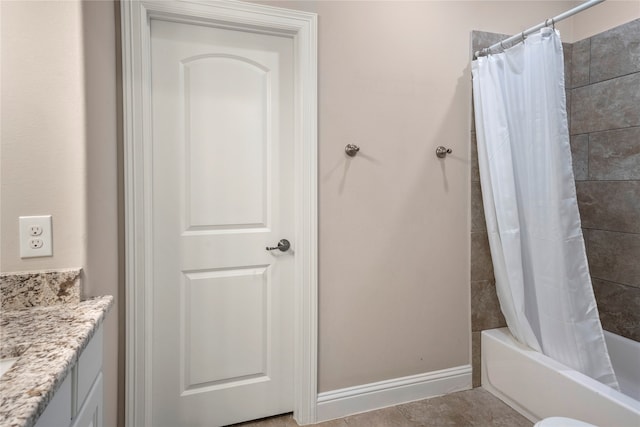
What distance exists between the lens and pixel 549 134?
1.84 metres

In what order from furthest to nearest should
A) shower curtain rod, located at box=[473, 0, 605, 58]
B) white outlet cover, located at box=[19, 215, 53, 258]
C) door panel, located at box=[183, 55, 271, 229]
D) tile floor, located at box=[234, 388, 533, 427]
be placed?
1. tile floor, located at box=[234, 388, 533, 427]
2. door panel, located at box=[183, 55, 271, 229]
3. shower curtain rod, located at box=[473, 0, 605, 58]
4. white outlet cover, located at box=[19, 215, 53, 258]

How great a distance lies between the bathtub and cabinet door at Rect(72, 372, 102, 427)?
188 cm

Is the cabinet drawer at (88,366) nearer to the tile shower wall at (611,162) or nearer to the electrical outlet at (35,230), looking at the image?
the electrical outlet at (35,230)

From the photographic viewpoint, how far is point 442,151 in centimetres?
217

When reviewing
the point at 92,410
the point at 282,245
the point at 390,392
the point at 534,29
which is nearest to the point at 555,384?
the point at 390,392

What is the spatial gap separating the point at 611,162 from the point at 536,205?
73 centimetres

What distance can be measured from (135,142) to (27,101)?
0.53 meters

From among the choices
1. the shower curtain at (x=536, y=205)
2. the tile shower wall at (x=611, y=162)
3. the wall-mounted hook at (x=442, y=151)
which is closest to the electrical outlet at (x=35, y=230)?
the wall-mounted hook at (x=442, y=151)

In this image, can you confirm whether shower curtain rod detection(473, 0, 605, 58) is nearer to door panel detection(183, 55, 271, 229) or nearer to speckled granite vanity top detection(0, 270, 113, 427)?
door panel detection(183, 55, 271, 229)

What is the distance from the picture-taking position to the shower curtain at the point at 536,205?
1.82 metres

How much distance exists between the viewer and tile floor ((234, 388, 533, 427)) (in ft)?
6.48

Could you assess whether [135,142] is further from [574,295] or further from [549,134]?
[574,295]

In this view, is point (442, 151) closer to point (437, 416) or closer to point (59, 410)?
point (437, 416)

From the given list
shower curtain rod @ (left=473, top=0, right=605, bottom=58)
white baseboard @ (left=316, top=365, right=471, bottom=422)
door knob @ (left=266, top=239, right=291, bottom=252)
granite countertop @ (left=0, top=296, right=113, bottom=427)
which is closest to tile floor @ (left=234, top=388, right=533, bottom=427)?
white baseboard @ (left=316, top=365, right=471, bottom=422)
